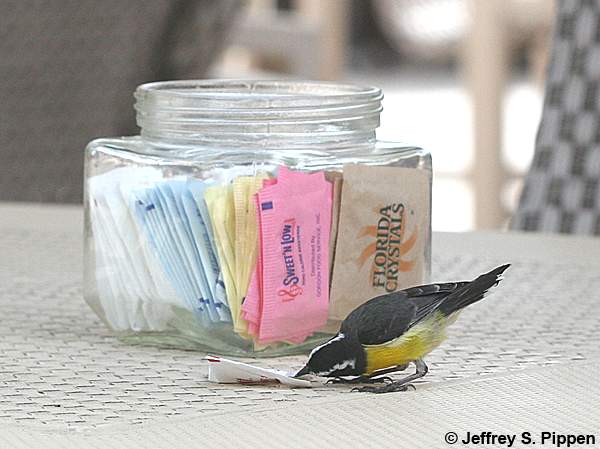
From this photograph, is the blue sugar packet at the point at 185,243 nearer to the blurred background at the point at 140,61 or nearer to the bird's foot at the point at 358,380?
the bird's foot at the point at 358,380

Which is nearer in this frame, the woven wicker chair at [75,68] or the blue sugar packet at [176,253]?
the blue sugar packet at [176,253]

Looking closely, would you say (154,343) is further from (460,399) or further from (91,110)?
(91,110)

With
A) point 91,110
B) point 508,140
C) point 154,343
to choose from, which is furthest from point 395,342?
point 508,140

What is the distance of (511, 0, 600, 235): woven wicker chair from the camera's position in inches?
45.0

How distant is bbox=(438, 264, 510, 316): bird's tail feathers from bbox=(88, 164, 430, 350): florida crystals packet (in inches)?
2.9

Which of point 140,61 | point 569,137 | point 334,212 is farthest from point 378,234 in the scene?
point 140,61

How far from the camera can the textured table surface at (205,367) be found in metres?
0.47

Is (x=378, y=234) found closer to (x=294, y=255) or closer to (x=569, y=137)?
(x=294, y=255)

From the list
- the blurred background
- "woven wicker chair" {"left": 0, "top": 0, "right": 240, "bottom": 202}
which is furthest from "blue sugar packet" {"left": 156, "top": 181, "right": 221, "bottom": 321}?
"woven wicker chair" {"left": 0, "top": 0, "right": 240, "bottom": 202}

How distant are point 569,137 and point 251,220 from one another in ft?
2.15

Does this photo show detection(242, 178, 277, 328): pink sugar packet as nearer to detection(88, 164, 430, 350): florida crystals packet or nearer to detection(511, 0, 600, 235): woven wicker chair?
detection(88, 164, 430, 350): florida crystals packet

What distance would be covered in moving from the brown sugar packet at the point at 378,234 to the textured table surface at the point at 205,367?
0.04m

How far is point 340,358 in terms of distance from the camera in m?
0.52

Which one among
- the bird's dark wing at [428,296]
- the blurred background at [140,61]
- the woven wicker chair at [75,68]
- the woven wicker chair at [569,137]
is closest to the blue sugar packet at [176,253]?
the bird's dark wing at [428,296]
